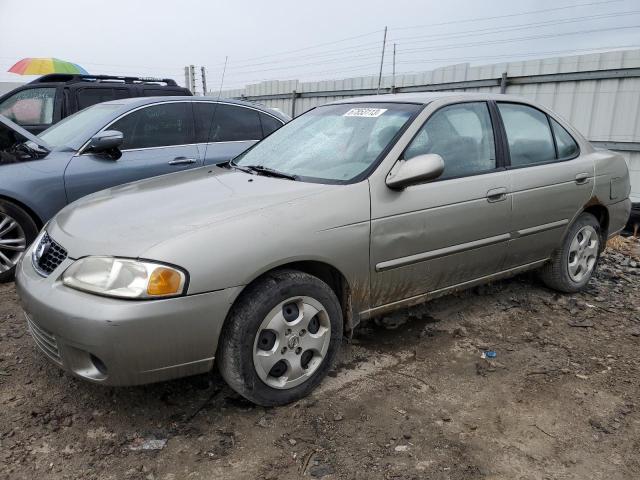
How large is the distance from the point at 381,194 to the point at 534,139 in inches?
68.2

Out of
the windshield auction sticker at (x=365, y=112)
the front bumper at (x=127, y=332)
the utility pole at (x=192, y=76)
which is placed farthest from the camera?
the utility pole at (x=192, y=76)

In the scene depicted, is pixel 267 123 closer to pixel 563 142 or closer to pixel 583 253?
pixel 563 142

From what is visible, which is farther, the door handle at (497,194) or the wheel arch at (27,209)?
the wheel arch at (27,209)

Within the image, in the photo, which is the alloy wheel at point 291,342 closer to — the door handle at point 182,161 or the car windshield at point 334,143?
the car windshield at point 334,143

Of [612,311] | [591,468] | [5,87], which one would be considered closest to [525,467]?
[591,468]

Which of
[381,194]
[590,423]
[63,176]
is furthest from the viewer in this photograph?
[63,176]

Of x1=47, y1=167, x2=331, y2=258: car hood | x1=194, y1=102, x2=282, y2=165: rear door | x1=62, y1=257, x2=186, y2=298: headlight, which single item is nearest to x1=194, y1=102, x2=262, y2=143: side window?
x1=194, y1=102, x2=282, y2=165: rear door

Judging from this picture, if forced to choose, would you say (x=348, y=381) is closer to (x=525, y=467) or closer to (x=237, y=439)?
(x=237, y=439)

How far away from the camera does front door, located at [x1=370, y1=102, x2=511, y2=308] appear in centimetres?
298

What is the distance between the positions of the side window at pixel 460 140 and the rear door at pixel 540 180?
207 mm

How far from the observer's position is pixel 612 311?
4.20 metres

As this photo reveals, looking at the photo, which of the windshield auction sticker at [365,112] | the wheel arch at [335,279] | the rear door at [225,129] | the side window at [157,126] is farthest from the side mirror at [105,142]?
the wheel arch at [335,279]

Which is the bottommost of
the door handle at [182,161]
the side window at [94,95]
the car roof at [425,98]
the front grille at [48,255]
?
the front grille at [48,255]

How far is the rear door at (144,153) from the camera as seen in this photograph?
462 cm
